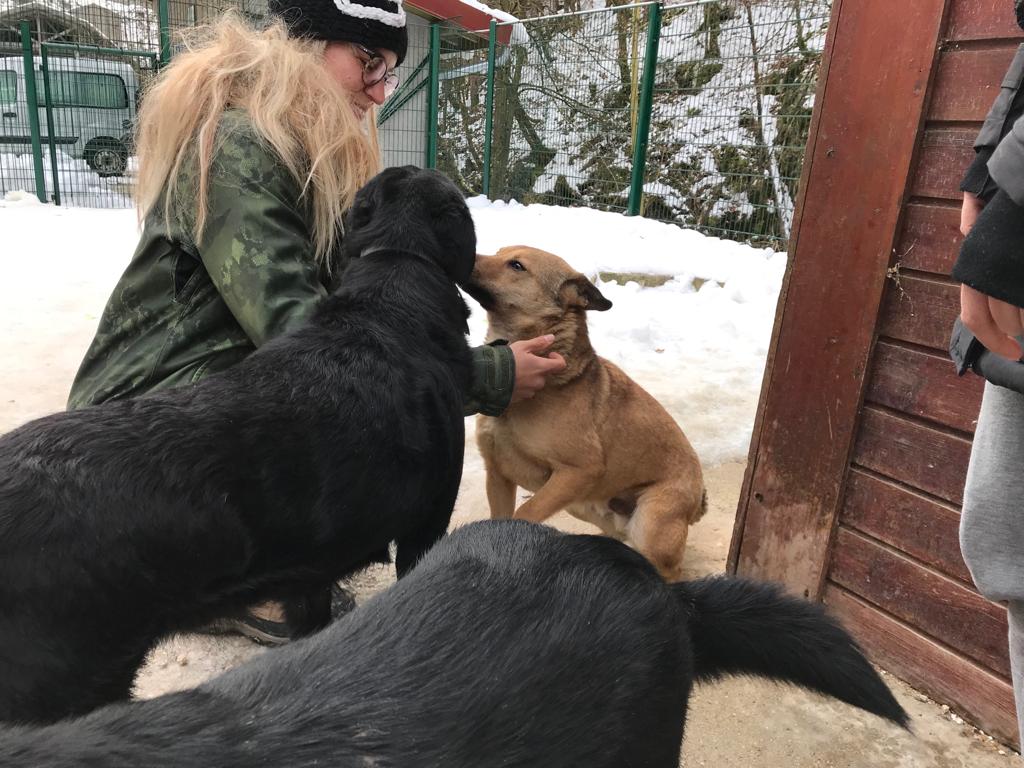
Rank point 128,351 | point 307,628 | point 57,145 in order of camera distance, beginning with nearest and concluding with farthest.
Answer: point 128,351
point 307,628
point 57,145

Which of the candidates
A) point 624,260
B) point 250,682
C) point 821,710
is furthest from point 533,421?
point 624,260

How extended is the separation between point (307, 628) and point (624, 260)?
5.81 meters

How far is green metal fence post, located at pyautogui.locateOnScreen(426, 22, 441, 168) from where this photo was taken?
37.9ft

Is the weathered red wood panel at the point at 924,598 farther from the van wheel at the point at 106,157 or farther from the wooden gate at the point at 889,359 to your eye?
the van wheel at the point at 106,157

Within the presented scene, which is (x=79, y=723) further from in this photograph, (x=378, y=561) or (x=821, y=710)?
(x=821, y=710)

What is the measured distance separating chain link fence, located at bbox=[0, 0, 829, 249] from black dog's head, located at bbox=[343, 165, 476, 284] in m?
6.99

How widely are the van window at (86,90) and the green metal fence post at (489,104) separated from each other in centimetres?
542

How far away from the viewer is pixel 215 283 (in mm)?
2131

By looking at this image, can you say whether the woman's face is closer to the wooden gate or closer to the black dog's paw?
the wooden gate

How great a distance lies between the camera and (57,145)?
1082cm

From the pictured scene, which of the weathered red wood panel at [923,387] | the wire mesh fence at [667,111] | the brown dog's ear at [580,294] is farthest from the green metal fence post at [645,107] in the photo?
the weathered red wood panel at [923,387]

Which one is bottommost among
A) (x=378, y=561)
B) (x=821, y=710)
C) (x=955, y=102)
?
(x=821, y=710)

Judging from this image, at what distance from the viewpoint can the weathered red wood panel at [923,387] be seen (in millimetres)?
2096

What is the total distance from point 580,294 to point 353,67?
1.29 m
